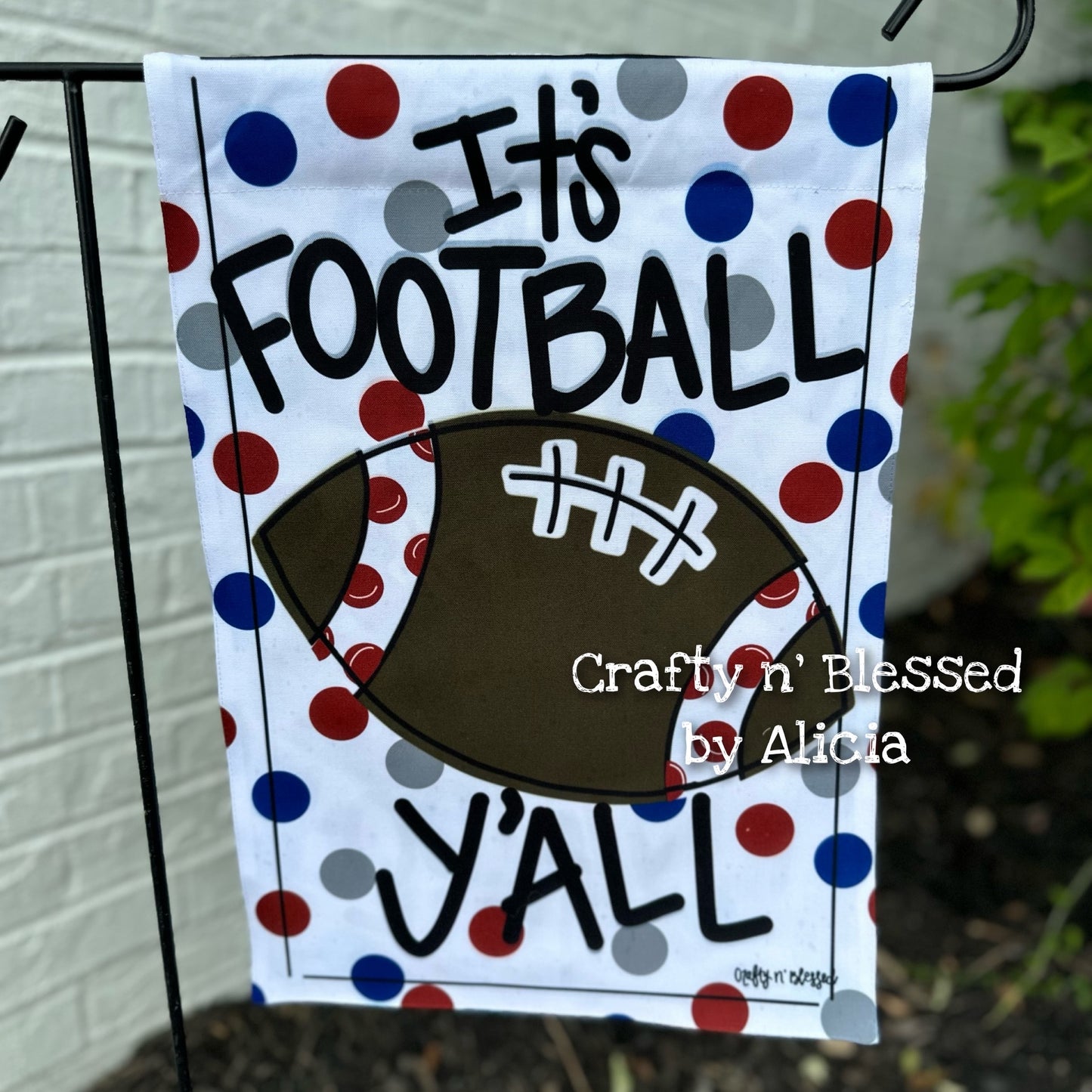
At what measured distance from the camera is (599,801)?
29.6 inches

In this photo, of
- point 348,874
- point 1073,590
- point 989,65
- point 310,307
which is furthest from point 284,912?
point 1073,590

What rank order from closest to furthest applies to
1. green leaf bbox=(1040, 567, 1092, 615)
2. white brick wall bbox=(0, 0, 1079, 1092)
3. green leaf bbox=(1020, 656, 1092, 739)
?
white brick wall bbox=(0, 0, 1079, 1092) < green leaf bbox=(1040, 567, 1092, 615) < green leaf bbox=(1020, 656, 1092, 739)

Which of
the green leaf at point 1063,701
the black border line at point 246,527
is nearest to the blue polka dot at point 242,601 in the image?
the black border line at point 246,527

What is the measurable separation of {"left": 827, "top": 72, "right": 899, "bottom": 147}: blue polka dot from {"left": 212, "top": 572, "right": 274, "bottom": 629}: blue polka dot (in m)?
0.51

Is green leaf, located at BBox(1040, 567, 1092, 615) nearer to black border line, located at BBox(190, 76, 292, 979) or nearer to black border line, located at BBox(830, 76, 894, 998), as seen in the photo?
black border line, located at BBox(830, 76, 894, 998)

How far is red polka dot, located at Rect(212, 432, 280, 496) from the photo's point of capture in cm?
69

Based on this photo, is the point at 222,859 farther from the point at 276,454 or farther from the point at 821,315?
the point at 821,315

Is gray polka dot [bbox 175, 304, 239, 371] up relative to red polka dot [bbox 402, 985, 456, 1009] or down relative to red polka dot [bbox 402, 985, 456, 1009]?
up

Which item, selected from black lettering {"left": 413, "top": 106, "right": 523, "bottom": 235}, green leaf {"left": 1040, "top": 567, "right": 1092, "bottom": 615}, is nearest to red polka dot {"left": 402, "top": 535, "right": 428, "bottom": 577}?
black lettering {"left": 413, "top": 106, "right": 523, "bottom": 235}

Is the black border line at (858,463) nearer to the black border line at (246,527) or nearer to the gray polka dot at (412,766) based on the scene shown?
the gray polka dot at (412,766)

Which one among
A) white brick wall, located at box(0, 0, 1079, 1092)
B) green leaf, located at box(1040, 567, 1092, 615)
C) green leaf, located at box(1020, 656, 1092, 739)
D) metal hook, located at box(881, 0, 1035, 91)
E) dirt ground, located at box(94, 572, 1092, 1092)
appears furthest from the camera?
green leaf, located at box(1020, 656, 1092, 739)

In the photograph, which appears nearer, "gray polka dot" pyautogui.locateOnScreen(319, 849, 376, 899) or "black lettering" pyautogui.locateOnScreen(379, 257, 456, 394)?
"black lettering" pyautogui.locateOnScreen(379, 257, 456, 394)

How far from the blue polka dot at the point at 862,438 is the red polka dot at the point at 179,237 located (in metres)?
0.46

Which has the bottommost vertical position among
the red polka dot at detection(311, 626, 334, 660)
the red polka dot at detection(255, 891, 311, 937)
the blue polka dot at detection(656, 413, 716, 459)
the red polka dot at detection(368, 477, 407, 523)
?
the red polka dot at detection(255, 891, 311, 937)
